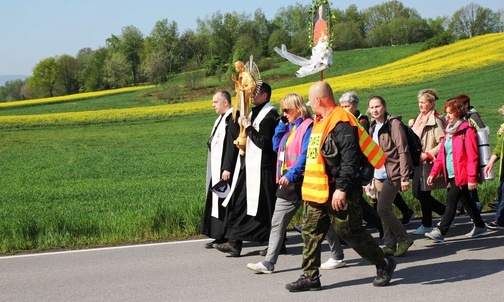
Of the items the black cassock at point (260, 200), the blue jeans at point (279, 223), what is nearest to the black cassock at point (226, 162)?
the black cassock at point (260, 200)

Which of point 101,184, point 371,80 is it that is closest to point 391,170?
point 101,184

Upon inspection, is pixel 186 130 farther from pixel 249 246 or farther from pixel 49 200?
pixel 249 246

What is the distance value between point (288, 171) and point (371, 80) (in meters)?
32.1

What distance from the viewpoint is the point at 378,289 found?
596 cm

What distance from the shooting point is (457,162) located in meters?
7.76

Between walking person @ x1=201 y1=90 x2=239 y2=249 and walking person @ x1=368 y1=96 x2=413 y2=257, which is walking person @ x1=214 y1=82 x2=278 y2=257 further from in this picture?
walking person @ x1=368 y1=96 x2=413 y2=257

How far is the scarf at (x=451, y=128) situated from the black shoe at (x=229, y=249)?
273cm

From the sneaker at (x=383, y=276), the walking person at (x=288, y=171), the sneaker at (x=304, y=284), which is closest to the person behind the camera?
the sneaker at (x=304, y=284)

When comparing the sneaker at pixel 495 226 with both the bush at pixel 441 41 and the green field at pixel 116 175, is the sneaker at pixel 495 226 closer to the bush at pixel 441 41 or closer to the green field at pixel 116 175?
the green field at pixel 116 175

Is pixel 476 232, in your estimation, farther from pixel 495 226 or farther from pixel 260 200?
pixel 260 200

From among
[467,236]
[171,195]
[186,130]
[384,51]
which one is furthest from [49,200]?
[384,51]

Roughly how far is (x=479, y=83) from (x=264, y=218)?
26989 mm

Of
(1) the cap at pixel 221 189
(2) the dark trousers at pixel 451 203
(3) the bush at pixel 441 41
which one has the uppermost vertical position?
(3) the bush at pixel 441 41

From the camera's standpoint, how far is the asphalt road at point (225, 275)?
5.82 m
